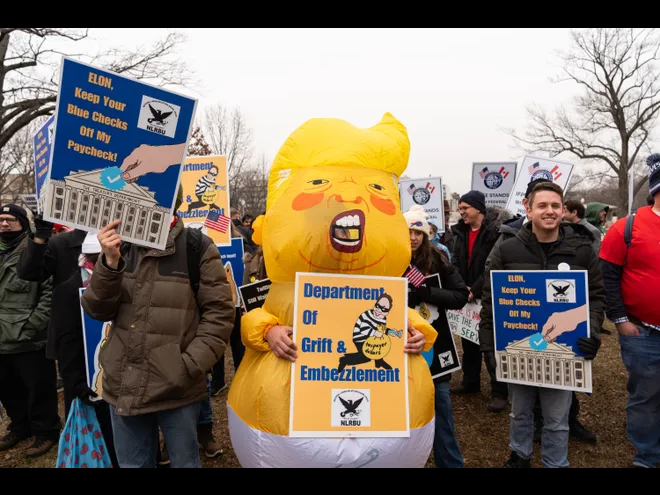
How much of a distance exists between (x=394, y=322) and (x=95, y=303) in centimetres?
156

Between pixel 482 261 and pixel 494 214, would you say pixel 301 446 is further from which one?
pixel 494 214

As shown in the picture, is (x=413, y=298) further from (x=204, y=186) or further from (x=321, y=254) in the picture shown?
(x=204, y=186)

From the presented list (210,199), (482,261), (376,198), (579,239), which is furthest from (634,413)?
(210,199)

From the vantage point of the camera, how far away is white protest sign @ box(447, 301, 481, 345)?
16.6 ft

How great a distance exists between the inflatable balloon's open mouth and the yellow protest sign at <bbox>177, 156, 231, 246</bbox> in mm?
3100

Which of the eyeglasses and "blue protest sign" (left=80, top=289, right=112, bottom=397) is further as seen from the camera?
"blue protest sign" (left=80, top=289, right=112, bottom=397)

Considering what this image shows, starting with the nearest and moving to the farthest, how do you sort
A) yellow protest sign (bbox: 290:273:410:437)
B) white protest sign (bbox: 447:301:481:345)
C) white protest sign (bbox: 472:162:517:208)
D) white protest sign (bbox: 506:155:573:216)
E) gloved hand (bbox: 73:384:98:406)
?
1. yellow protest sign (bbox: 290:273:410:437)
2. gloved hand (bbox: 73:384:98:406)
3. white protest sign (bbox: 447:301:481:345)
4. white protest sign (bbox: 506:155:573:216)
5. white protest sign (bbox: 472:162:517:208)

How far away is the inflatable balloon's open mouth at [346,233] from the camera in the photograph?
8.21 feet

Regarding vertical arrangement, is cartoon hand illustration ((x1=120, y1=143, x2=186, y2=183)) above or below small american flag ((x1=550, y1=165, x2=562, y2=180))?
below

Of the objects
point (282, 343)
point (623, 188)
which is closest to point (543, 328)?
point (282, 343)

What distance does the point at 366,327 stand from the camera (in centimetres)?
250

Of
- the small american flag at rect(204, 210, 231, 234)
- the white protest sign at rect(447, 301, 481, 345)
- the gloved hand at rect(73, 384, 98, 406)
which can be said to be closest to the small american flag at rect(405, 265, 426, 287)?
the white protest sign at rect(447, 301, 481, 345)

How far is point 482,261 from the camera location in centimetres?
528

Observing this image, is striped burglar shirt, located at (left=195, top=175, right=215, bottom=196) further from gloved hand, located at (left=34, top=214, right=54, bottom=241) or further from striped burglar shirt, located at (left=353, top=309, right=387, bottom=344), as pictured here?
striped burglar shirt, located at (left=353, top=309, right=387, bottom=344)
